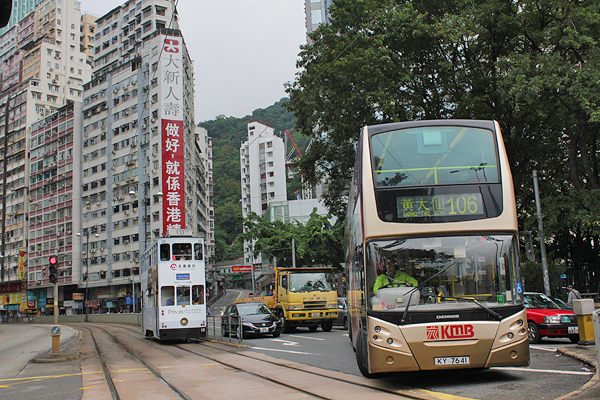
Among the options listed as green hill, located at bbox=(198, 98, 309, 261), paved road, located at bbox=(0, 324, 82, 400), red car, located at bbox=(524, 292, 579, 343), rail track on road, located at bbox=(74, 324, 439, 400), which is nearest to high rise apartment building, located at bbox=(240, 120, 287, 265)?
green hill, located at bbox=(198, 98, 309, 261)

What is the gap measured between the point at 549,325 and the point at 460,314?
25.3 feet

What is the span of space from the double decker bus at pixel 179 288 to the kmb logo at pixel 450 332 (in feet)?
44.4

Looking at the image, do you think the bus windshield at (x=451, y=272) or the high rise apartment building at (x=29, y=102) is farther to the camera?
the high rise apartment building at (x=29, y=102)

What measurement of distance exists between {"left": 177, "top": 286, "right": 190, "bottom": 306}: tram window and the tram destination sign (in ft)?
43.9

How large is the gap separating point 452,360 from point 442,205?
2.18 metres

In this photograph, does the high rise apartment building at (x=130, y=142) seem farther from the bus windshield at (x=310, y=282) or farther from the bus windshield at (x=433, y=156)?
the bus windshield at (x=433, y=156)

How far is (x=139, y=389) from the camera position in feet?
31.6

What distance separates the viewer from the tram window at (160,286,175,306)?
19.9 m

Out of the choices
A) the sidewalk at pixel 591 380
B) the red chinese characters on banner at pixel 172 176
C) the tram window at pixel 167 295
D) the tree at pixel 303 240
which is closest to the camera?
the sidewalk at pixel 591 380

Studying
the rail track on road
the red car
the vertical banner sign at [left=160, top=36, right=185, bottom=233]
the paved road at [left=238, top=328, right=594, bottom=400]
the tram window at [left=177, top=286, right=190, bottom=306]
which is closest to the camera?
the paved road at [left=238, top=328, right=594, bottom=400]

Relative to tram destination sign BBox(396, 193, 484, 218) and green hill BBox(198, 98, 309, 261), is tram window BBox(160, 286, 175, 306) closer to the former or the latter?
tram destination sign BBox(396, 193, 484, 218)

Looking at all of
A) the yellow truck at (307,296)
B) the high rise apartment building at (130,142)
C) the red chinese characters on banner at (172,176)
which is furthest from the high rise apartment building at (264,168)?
the yellow truck at (307,296)

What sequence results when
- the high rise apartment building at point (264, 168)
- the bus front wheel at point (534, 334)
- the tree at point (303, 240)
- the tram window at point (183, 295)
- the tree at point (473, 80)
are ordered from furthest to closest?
the high rise apartment building at point (264, 168), the tree at point (303, 240), the tree at point (473, 80), the tram window at point (183, 295), the bus front wheel at point (534, 334)

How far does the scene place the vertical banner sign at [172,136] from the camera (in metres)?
49.4
